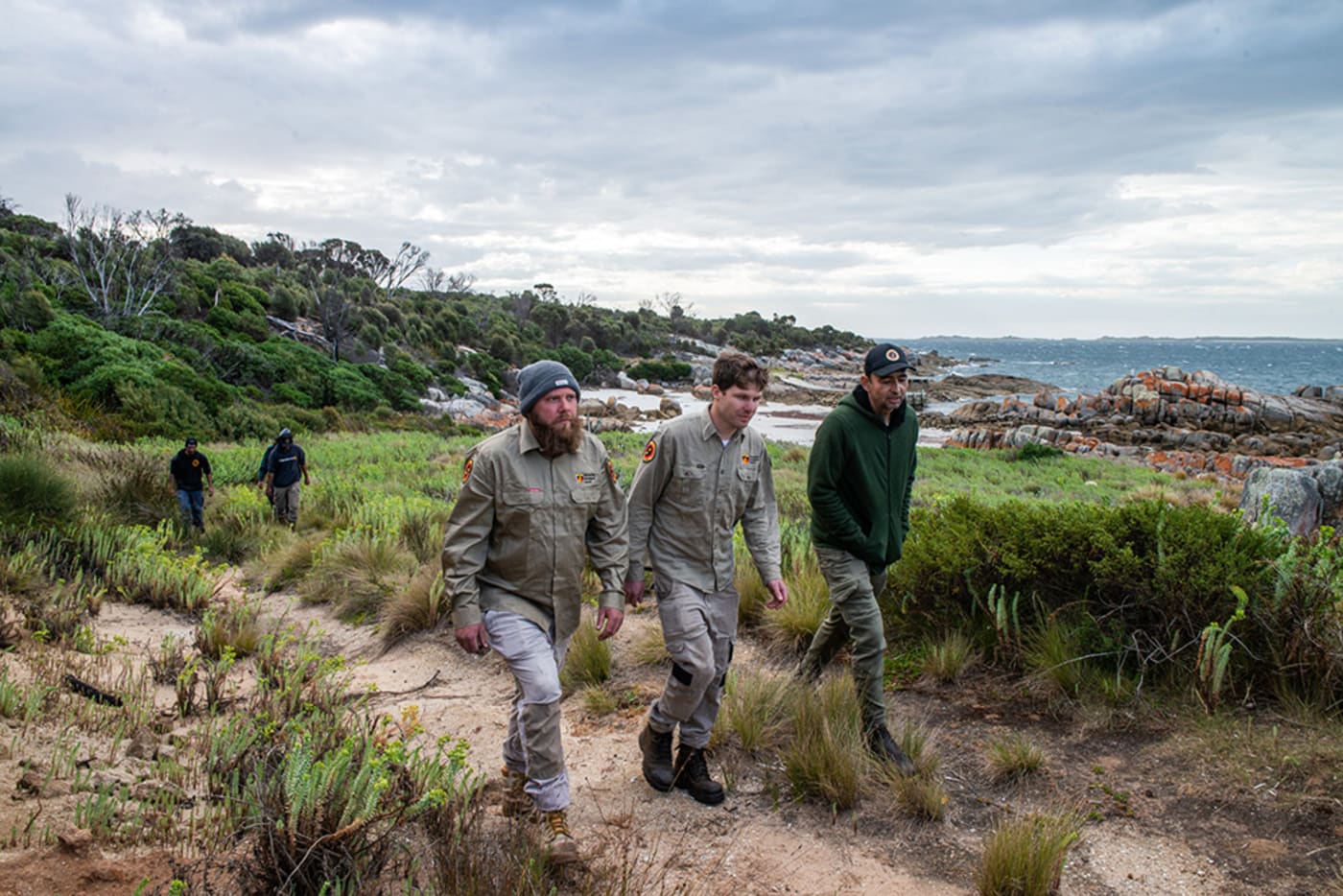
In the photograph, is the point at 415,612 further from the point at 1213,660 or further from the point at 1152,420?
the point at 1152,420

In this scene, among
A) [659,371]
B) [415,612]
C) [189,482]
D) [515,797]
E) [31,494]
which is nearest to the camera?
[515,797]

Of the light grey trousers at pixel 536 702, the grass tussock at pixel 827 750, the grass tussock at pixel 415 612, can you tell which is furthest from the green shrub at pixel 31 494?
the grass tussock at pixel 827 750

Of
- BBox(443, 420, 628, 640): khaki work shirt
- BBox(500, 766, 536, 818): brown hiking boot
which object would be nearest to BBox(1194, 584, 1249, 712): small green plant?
BBox(443, 420, 628, 640): khaki work shirt

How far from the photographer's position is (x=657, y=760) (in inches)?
163

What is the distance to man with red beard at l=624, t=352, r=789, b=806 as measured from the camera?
154 inches

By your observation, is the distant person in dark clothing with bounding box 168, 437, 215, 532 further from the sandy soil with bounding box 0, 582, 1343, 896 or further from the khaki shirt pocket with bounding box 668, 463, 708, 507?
the khaki shirt pocket with bounding box 668, 463, 708, 507

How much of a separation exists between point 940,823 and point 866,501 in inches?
59.0

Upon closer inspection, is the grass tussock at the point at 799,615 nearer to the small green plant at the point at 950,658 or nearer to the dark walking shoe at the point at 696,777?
the small green plant at the point at 950,658

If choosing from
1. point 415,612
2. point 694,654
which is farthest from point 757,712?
point 415,612

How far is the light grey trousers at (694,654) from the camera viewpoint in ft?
12.6

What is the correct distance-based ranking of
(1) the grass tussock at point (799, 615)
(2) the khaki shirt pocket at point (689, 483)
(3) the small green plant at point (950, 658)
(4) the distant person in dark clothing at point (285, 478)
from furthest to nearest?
(4) the distant person in dark clothing at point (285, 478), (1) the grass tussock at point (799, 615), (3) the small green plant at point (950, 658), (2) the khaki shirt pocket at point (689, 483)

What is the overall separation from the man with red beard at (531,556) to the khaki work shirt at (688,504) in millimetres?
331

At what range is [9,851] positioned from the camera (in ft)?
9.37

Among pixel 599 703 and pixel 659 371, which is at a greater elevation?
pixel 659 371
